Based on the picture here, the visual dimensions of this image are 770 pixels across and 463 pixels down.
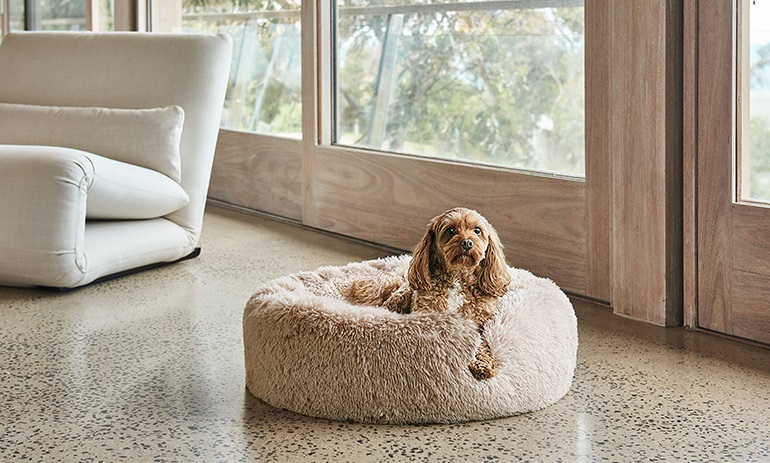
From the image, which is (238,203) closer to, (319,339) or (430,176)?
(430,176)

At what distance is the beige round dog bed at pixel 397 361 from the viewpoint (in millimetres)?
1673

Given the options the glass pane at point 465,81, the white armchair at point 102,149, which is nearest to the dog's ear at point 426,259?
the glass pane at point 465,81

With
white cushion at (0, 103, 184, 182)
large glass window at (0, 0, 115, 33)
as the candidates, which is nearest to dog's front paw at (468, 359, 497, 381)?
white cushion at (0, 103, 184, 182)

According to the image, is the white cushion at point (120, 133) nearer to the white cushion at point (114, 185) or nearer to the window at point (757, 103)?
the white cushion at point (114, 185)

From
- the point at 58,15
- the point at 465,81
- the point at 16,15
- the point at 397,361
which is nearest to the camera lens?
the point at 397,361

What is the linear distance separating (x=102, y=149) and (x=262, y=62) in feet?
4.25

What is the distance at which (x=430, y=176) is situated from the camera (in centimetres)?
310

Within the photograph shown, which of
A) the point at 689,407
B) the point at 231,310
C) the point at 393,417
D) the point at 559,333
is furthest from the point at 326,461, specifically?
the point at 231,310

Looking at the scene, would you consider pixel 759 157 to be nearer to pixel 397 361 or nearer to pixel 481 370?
pixel 481 370

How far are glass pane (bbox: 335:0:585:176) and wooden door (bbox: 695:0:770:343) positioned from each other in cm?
45

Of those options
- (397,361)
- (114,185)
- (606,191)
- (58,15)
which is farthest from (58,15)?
(397,361)

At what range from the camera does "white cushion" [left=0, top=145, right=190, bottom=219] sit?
2.67 metres

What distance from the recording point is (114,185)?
2.77 metres

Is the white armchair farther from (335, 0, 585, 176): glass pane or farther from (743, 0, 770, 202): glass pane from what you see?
(743, 0, 770, 202): glass pane
